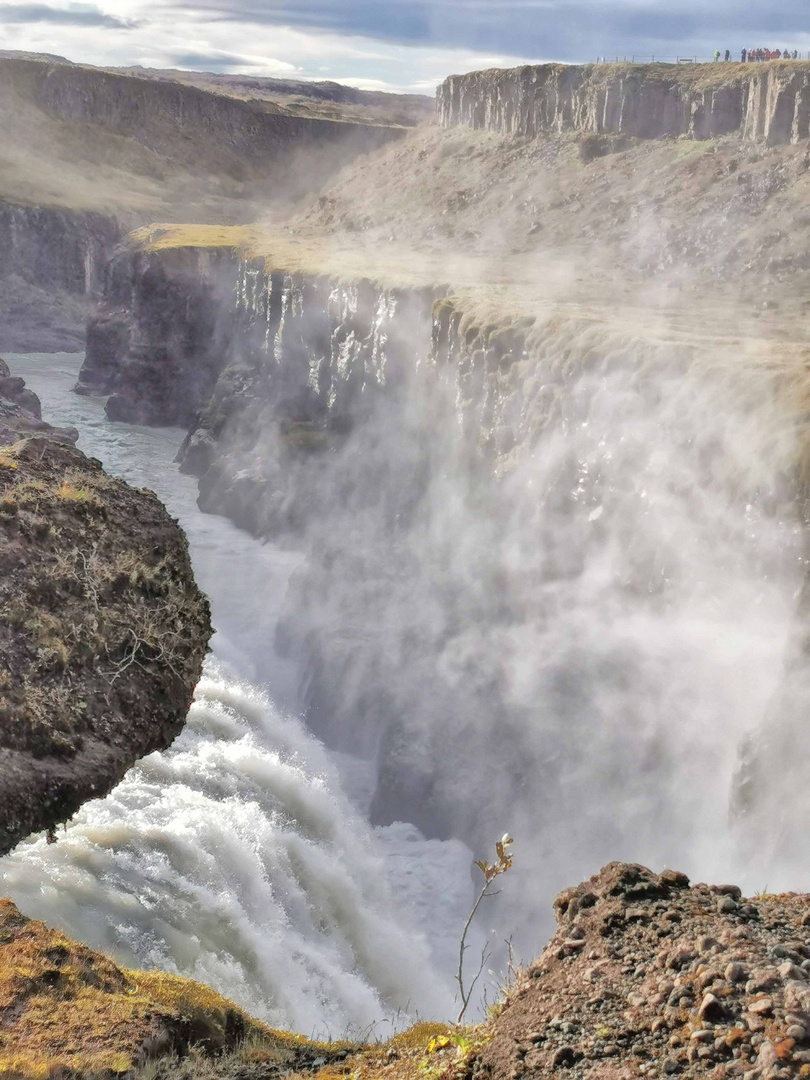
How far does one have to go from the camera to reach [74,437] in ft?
106

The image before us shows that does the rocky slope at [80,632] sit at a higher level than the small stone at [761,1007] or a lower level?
higher

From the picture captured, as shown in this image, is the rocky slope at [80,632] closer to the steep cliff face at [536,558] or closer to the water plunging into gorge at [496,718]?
the water plunging into gorge at [496,718]

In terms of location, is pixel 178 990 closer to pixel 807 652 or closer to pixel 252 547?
pixel 807 652

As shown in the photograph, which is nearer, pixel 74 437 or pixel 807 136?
pixel 74 437

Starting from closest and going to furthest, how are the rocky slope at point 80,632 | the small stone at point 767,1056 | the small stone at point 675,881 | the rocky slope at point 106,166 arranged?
1. the small stone at point 767,1056
2. the small stone at point 675,881
3. the rocky slope at point 80,632
4. the rocky slope at point 106,166

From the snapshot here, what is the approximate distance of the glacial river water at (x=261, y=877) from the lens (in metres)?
12.5

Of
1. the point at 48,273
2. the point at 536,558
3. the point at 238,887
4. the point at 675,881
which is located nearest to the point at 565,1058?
the point at 675,881

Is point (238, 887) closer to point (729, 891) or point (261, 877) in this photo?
point (261, 877)

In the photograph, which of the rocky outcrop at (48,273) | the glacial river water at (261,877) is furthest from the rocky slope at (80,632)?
the rocky outcrop at (48,273)

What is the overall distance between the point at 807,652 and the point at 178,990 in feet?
31.2

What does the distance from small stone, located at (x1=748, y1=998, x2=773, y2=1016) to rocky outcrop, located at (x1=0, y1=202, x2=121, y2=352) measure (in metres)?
63.2

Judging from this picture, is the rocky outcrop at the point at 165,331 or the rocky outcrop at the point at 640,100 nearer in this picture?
the rocky outcrop at the point at 640,100

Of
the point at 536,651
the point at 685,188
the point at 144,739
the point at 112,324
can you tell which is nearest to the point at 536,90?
the point at 685,188

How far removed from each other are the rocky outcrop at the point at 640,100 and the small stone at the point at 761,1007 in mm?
38295
